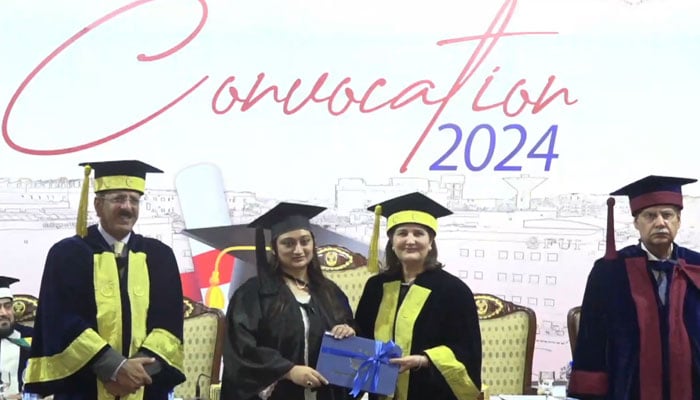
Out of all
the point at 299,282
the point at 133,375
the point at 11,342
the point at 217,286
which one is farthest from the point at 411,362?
the point at 11,342

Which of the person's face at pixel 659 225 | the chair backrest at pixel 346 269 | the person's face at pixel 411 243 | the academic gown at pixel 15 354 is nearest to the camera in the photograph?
the person's face at pixel 659 225

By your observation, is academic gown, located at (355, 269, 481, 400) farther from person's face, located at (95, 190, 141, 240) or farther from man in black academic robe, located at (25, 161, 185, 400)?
person's face, located at (95, 190, 141, 240)

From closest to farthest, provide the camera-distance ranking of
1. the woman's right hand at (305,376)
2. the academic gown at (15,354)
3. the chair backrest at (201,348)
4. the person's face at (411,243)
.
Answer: the woman's right hand at (305,376) < the person's face at (411,243) < the academic gown at (15,354) < the chair backrest at (201,348)

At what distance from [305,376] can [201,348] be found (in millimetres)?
1290

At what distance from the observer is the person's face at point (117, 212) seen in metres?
2.46

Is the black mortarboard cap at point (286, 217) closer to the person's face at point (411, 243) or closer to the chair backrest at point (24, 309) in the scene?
the person's face at point (411, 243)

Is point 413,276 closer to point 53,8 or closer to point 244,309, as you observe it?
point 244,309

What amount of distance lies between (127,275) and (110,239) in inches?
6.1

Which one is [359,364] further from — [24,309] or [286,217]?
[24,309]

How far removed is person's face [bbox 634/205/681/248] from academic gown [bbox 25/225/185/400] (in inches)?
67.4

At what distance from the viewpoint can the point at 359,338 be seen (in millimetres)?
2400

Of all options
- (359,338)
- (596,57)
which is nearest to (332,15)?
(596,57)

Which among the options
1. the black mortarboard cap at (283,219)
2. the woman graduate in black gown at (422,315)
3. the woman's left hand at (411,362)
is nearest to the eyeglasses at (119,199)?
the black mortarboard cap at (283,219)

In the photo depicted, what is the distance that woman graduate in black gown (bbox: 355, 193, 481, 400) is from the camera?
247 centimetres
